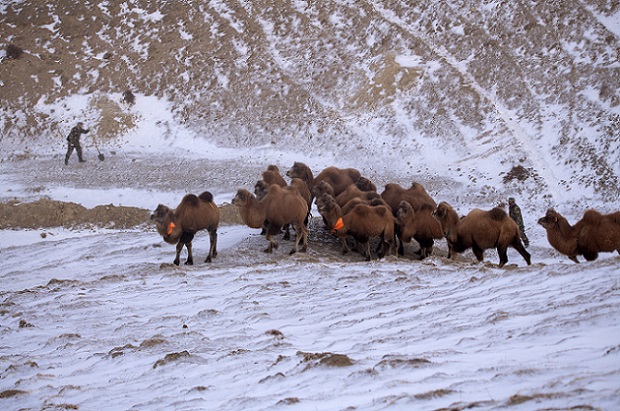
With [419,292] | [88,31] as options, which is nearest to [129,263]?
[419,292]

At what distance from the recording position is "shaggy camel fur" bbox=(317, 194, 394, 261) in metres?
16.2

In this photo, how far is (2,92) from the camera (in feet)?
127

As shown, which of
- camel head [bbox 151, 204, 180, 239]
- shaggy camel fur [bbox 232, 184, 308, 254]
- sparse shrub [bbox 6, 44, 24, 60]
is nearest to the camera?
camel head [bbox 151, 204, 180, 239]

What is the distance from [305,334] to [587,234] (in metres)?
8.04

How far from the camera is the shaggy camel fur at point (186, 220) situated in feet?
50.3

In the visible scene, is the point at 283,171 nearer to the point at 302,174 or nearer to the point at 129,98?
the point at 302,174

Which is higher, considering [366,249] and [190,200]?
[190,200]

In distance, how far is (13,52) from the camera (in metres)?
40.8

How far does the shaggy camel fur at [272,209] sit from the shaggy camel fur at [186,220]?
72 cm

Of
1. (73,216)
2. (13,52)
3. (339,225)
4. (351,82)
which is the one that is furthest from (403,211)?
(13,52)

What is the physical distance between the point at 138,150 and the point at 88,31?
541 inches

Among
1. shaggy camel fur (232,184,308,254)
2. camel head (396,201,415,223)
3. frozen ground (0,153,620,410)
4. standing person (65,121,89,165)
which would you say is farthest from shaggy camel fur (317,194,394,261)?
standing person (65,121,89,165)

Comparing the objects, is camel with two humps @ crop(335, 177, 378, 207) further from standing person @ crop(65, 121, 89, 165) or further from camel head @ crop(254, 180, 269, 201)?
standing person @ crop(65, 121, 89, 165)

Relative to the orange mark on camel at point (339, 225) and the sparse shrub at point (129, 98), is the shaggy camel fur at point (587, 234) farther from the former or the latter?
the sparse shrub at point (129, 98)
